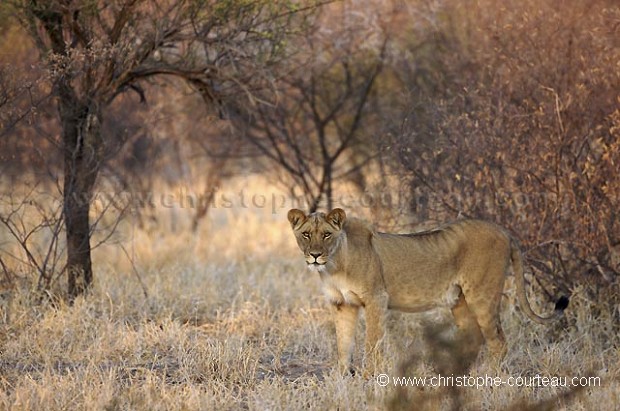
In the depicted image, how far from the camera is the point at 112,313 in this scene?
7.13 meters

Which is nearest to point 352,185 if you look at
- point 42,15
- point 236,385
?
point 42,15

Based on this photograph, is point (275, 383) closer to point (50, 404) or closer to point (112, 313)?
point (50, 404)

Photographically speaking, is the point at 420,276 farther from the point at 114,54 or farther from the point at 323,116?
the point at 323,116

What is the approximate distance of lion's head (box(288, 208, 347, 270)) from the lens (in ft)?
18.9

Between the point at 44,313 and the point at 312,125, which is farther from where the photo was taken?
the point at 312,125

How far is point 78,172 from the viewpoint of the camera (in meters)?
7.63

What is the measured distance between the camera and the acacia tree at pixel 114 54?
738 cm

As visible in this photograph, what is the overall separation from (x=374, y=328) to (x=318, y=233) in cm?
69

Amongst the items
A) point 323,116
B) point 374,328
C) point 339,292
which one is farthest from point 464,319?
point 323,116

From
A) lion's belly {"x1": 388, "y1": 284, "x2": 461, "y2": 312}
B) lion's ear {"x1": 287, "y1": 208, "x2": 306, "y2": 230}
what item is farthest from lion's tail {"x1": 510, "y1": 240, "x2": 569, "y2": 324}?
lion's ear {"x1": 287, "y1": 208, "x2": 306, "y2": 230}

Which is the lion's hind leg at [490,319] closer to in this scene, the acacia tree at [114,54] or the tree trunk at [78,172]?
the acacia tree at [114,54]

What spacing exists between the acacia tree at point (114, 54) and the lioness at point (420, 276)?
2.02 metres

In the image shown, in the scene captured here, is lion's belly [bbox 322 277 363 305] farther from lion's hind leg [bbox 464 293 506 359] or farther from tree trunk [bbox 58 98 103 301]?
tree trunk [bbox 58 98 103 301]

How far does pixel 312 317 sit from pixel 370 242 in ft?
5.05
